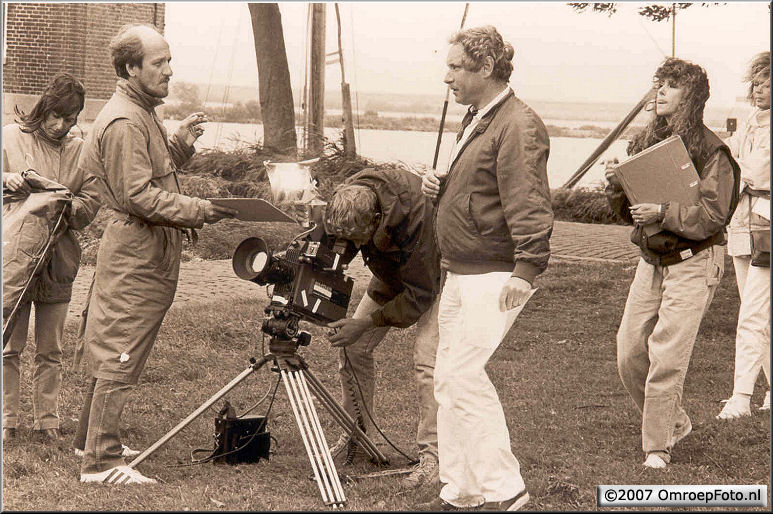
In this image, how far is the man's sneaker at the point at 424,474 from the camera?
16.9 ft

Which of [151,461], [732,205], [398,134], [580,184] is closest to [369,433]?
[151,461]

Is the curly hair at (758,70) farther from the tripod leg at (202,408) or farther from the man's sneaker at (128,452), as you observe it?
the man's sneaker at (128,452)

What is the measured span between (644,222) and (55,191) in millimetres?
3112

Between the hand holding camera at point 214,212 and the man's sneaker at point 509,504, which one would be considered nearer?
the man's sneaker at point 509,504

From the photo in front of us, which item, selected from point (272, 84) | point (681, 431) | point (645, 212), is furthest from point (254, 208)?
point (272, 84)

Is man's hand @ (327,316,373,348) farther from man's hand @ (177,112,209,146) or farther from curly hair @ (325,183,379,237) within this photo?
man's hand @ (177,112,209,146)

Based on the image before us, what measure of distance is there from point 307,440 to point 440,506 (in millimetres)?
693

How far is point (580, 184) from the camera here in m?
19.6

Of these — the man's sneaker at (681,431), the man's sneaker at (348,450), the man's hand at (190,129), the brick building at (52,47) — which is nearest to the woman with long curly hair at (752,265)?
the man's sneaker at (681,431)

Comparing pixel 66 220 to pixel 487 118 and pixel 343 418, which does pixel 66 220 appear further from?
pixel 487 118

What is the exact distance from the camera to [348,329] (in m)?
5.07

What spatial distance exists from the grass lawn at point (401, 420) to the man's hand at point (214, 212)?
1.29m

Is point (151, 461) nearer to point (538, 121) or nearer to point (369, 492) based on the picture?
point (369, 492)

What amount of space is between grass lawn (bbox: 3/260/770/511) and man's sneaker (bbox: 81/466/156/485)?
0.18 feet
